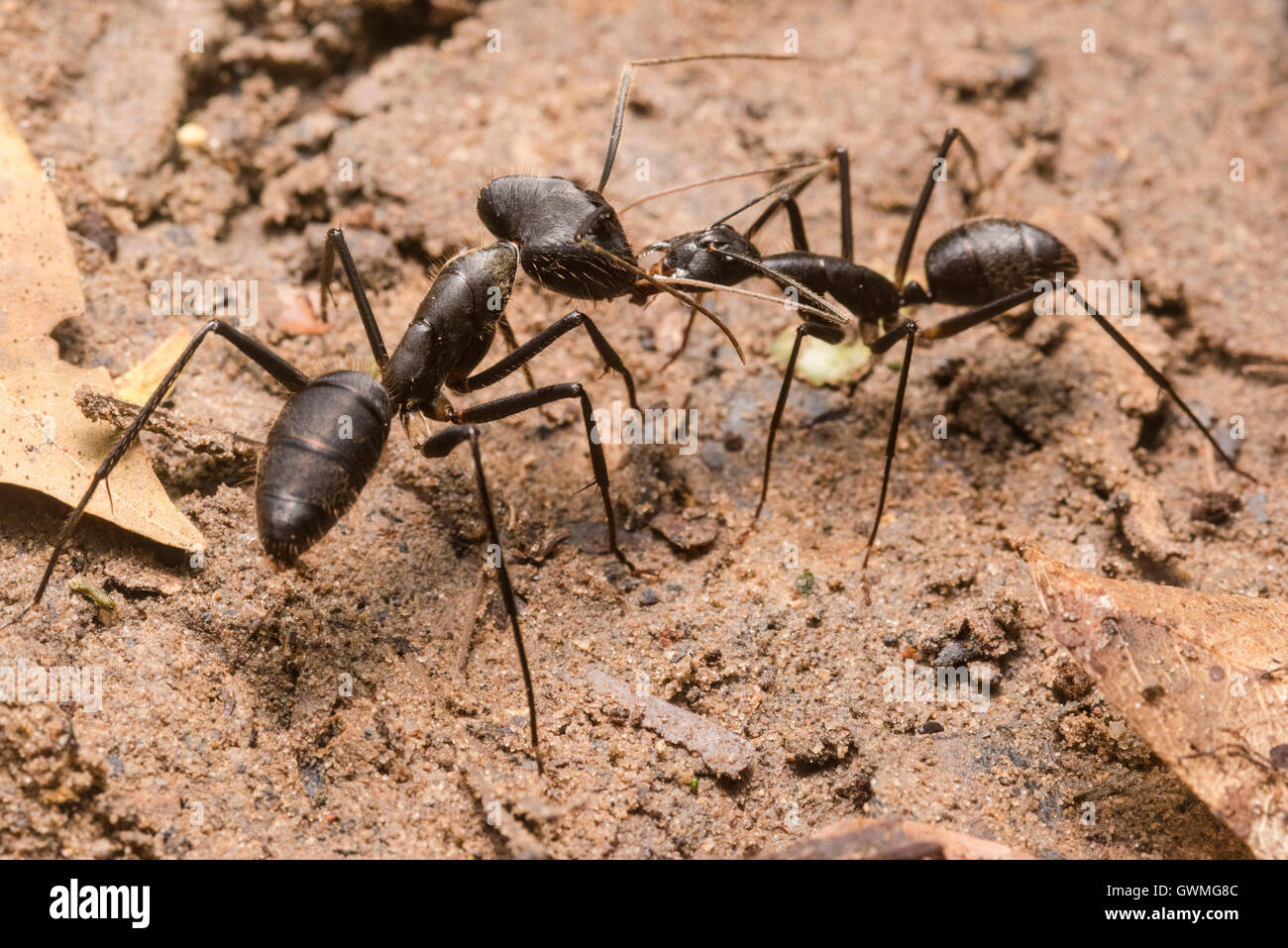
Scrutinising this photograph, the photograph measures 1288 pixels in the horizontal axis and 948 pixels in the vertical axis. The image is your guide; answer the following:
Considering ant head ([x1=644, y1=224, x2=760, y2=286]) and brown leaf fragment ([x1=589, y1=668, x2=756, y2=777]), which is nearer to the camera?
brown leaf fragment ([x1=589, y1=668, x2=756, y2=777])

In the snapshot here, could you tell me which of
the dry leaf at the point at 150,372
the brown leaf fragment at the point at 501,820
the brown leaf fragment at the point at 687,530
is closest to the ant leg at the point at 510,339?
the brown leaf fragment at the point at 687,530

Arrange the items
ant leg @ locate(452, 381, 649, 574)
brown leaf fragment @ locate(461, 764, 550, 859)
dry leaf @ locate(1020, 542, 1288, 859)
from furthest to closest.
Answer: ant leg @ locate(452, 381, 649, 574)
brown leaf fragment @ locate(461, 764, 550, 859)
dry leaf @ locate(1020, 542, 1288, 859)

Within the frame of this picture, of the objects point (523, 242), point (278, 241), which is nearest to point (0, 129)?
point (278, 241)

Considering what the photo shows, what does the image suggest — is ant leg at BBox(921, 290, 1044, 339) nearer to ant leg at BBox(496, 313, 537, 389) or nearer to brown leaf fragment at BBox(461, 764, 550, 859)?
ant leg at BBox(496, 313, 537, 389)

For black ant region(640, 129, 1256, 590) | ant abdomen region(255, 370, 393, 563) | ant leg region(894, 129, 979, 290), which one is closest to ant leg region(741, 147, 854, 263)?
black ant region(640, 129, 1256, 590)

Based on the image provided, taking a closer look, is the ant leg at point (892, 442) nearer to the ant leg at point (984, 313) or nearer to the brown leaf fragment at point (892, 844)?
the ant leg at point (984, 313)
